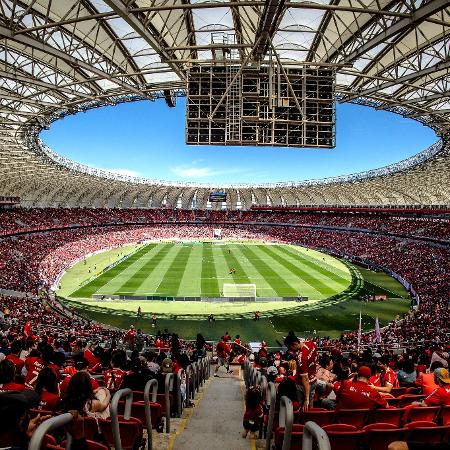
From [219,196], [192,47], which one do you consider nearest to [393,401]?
[192,47]

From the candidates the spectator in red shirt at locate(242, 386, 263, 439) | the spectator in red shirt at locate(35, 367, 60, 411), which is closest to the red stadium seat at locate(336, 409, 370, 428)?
the spectator in red shirt at locate(242, 386, 263, 439)

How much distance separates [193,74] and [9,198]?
58288 millimetres

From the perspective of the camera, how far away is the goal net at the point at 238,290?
35688 mm

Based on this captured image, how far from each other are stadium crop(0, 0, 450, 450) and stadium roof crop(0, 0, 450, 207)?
114 mm

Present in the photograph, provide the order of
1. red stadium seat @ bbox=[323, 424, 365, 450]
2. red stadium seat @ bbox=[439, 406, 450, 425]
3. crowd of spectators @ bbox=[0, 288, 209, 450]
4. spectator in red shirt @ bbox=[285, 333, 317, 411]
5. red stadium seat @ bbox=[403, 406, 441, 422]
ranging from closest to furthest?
1. crowd of spectators @ bbox=[0, 288, 209, 450]
2. red stadium seat @ bbox=[323, 424, 365, 450]
3. red stadium seat @ bbox=[403, 406, 441, 422]
4. red stadium seat @ bbox=[439, 406, 450, 425]
5. spectator in red shirt @ bbox=[285, 333, 317, 411]

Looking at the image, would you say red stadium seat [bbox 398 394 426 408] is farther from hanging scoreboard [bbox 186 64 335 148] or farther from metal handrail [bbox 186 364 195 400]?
hanging scoreboard [bbox 186 64 335 148]

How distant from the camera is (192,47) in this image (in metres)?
14.7

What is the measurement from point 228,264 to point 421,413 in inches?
1888

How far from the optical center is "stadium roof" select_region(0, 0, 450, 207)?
12930 millimetres

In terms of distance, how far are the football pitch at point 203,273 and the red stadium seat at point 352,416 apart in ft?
103

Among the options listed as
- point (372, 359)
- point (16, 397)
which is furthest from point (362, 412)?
point (372, 359)

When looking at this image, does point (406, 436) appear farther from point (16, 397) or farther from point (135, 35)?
point (135, 35)

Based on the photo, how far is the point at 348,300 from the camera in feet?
117

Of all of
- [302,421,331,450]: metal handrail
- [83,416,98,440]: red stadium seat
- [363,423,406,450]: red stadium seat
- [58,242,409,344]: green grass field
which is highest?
[302,421,331,450]: metal handrail
